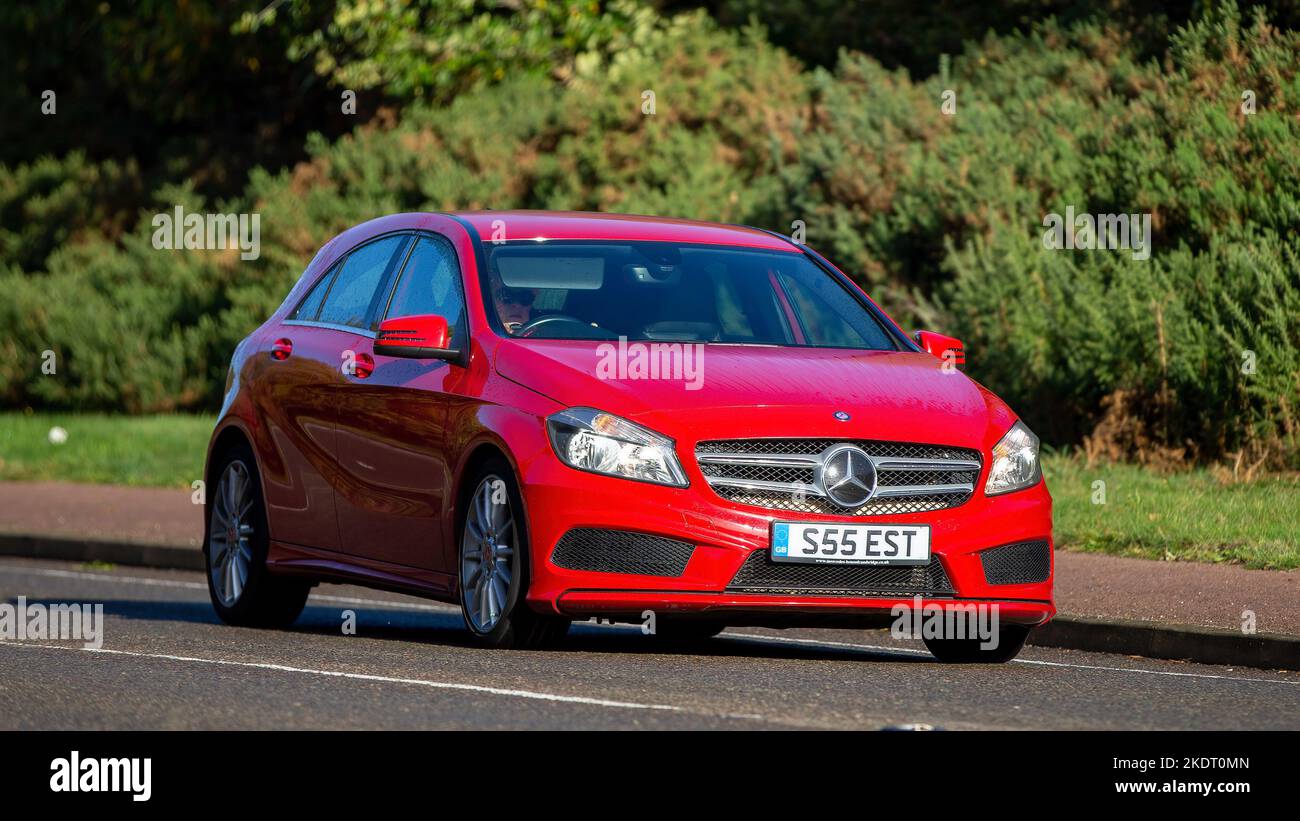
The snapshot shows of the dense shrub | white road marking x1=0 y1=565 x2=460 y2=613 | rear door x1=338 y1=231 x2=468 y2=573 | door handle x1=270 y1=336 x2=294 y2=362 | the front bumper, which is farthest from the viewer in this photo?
the dense shrub

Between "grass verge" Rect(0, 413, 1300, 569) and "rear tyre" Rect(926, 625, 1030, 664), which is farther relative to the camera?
"grass verge" Rect(0, 413, 1300, 569)

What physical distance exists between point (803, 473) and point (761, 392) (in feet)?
1.29

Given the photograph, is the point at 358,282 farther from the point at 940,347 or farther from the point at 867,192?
the point at 867,192

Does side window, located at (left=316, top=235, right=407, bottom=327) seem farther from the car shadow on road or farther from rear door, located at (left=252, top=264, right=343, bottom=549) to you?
the car shadow on road

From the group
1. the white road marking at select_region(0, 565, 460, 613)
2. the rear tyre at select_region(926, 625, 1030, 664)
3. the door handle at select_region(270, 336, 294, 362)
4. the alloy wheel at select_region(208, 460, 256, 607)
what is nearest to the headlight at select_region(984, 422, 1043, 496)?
the rear tyre at select_region(926, 625, 1030, 664)

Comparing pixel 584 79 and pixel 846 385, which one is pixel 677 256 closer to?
pixel 846 385

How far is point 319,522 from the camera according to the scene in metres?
11.2

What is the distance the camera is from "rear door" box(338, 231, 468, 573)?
1018 cm

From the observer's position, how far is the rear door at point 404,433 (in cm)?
1018

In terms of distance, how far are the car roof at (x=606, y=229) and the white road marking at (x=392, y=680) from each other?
2354 millimetres

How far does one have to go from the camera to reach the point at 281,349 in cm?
1184

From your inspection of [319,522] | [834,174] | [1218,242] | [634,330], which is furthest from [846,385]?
[834,174]

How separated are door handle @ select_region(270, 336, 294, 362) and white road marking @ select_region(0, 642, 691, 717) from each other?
2010mm

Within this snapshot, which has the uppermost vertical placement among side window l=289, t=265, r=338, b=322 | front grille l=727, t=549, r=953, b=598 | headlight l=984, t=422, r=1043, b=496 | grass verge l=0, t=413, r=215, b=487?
side window l=289, t=265, r=338, b=322
